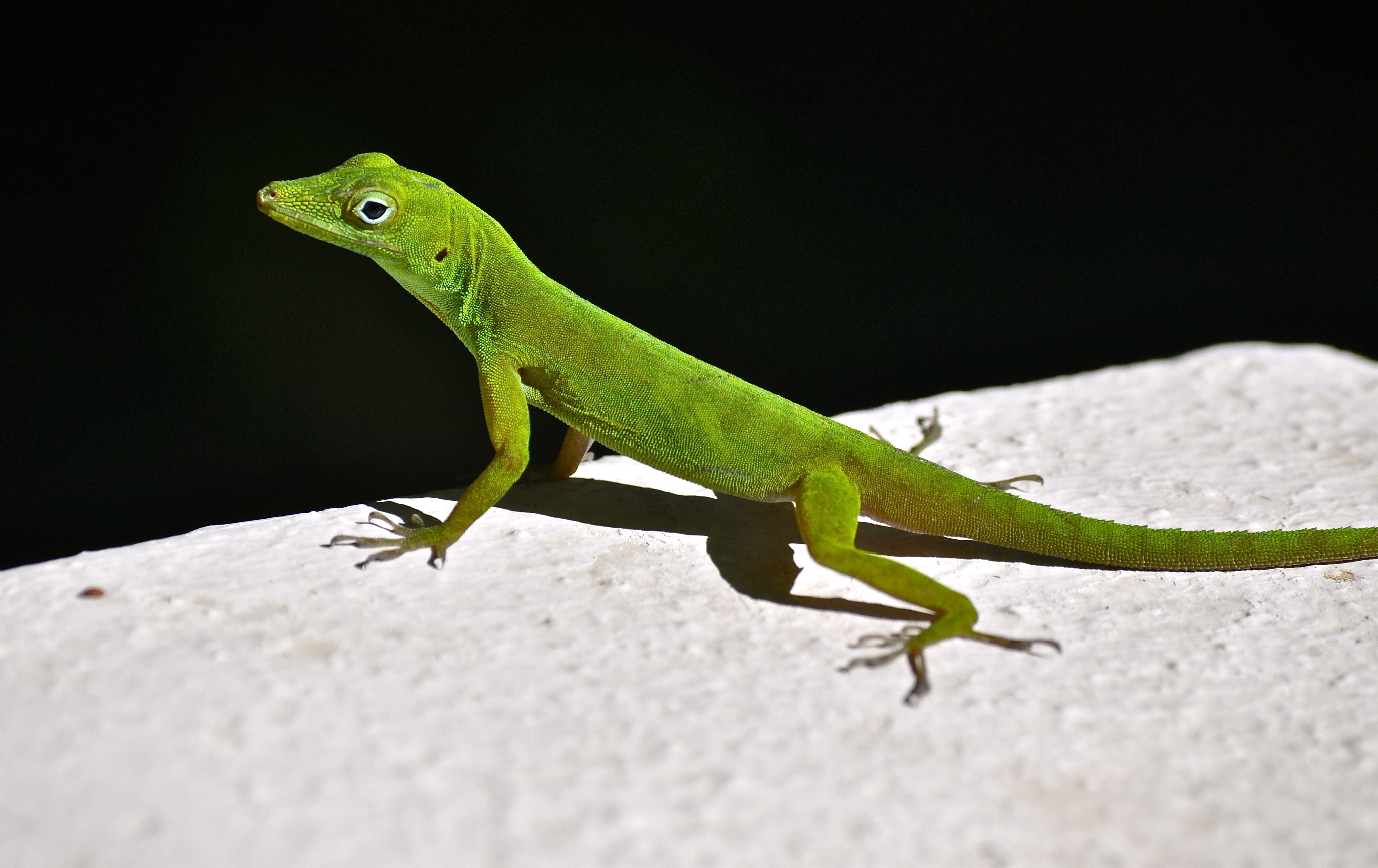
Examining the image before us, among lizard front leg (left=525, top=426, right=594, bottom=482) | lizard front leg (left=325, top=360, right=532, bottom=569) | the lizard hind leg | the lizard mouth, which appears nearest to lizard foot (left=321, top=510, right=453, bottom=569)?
lizard front leg (left=325, top=360, right=532, bottom=569)

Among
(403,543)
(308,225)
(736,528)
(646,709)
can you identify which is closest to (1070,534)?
(736,528)

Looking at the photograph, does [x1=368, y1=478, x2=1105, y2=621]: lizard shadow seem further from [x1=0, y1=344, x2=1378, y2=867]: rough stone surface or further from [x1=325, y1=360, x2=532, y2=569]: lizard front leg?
[x1=325, y1=360, x2=532, y2=569]: lizard front leg

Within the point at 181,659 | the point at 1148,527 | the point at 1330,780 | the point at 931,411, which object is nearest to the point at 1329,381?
the point at 931,411

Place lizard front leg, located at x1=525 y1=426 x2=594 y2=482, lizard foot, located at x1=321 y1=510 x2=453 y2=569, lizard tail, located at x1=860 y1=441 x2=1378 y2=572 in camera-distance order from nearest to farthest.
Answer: lizard foot, located at x1=321 y1=510 x2=453 y2=569 < lizard tail, located at x1=860 y1=441 x2=1378 y2=572 < lizard front leg, located at x1=525 y1=426 x2=594 y2=482

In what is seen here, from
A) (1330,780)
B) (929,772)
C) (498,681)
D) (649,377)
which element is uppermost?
(649,377)

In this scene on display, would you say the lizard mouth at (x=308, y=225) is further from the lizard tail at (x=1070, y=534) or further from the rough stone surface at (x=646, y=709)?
the lizard tail at (x=1070, y=534)

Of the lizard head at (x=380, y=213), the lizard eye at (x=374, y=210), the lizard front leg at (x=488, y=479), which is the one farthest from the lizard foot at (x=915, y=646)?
the lizard eye at (x=374, y=210)

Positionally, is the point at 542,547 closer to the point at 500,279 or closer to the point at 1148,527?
the point at 500,279
